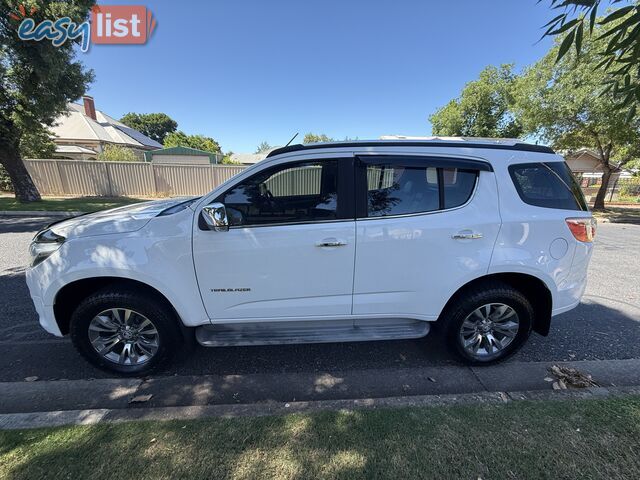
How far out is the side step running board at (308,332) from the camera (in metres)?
2.64

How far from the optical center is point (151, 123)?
64.5 m

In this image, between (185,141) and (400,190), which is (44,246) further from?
(185,141)

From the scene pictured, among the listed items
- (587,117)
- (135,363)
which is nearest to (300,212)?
(135,363)

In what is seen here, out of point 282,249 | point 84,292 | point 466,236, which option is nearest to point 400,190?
point 466,236

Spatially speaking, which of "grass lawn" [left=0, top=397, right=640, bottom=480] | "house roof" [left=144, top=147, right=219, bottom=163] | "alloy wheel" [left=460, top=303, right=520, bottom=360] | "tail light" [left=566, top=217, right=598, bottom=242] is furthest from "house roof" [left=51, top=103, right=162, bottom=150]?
"tail light" [left=566, top=217, right=598, bottom=242]

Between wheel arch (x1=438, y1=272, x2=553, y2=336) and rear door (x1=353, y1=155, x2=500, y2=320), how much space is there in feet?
0.55

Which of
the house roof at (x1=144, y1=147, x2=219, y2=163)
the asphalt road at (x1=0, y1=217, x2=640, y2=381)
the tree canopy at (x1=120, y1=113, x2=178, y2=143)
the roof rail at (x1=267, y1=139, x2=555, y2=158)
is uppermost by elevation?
the tree canopy at (x1=120, y1=113, x2=178, y2=143)

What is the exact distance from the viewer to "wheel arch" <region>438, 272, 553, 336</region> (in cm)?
274

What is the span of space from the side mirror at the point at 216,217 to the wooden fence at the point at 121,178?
1350cm

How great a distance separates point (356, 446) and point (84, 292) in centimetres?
258

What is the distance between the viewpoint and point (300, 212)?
253cm

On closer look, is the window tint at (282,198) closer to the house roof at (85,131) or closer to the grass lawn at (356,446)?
the grass lawn at (356,446)

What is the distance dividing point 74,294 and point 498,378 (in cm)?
384

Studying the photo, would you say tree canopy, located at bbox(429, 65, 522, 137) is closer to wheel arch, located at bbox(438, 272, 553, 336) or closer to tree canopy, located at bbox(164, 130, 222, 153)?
wheel arch, located at bbox(438, 272, 553, 336)
